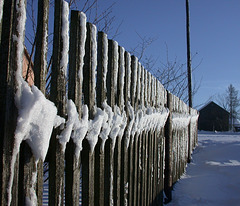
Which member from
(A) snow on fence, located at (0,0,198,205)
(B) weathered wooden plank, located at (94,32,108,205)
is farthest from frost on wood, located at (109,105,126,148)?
(B) weathered wooden plank, located at (94,32,108,205)

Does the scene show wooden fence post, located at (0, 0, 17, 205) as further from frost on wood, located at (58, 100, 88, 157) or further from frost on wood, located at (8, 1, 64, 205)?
frost on wood, located at (58, 100, 88, 157)

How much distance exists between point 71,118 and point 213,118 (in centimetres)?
4325

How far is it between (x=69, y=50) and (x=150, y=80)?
5.72 feet

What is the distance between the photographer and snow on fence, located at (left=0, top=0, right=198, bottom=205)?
912 mm

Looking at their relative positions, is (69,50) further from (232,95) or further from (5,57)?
(232,95)

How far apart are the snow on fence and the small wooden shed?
40695mm

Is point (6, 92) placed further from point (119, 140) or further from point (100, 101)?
point (119, 140)

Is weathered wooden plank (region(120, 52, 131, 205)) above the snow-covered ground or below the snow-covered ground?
above

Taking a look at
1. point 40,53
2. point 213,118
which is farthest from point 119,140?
point 213,118

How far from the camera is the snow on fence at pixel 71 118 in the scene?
91 centimetres

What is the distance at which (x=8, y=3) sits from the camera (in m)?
0.91

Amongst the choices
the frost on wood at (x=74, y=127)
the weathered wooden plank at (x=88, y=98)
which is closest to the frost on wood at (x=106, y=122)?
the weathered wooden plank at (x=88, y=98)

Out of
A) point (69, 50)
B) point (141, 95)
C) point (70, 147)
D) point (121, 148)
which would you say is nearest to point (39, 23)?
point (69, 50)

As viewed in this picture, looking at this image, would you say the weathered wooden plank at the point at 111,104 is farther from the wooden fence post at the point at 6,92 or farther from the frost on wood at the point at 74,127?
the wooden fence post at the point at 6,92
